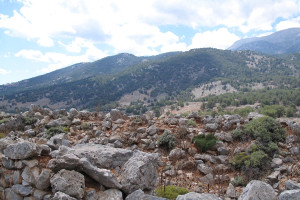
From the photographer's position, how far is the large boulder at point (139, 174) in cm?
408

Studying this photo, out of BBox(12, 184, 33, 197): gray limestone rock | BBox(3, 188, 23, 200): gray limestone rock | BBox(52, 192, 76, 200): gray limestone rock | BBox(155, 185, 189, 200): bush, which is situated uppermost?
BBox(52, 192, 76, 200): gray limestone rock

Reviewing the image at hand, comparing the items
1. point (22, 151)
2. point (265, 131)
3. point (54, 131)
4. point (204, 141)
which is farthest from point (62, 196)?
point (265, 131)

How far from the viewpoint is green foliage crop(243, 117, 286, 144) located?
8554 millimetres

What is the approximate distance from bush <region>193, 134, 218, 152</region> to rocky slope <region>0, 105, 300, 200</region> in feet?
0.60

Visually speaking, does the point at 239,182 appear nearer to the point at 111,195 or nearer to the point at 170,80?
the point at 111,195

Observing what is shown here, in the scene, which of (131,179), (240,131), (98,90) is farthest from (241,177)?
(98,90)

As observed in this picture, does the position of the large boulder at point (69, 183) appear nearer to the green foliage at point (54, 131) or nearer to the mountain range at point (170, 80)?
the green foliage at point (54, 131)

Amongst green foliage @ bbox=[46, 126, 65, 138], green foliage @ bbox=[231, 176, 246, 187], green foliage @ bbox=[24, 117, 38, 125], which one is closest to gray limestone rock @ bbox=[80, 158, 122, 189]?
green foliage @ bbox=[231, 176, 246, 187]

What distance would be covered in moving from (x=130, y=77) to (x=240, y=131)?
14639cm

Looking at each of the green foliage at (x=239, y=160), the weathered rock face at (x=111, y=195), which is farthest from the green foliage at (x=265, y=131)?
the weathered rock face at (x=111, y=195)

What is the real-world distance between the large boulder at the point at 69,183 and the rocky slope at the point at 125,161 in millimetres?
17

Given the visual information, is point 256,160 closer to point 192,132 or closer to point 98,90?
point 192,132

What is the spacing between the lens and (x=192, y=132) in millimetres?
9859

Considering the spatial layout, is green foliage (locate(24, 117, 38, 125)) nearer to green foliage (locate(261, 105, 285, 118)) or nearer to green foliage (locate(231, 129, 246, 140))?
green foliage (locate(231, 129, 246, 140))
